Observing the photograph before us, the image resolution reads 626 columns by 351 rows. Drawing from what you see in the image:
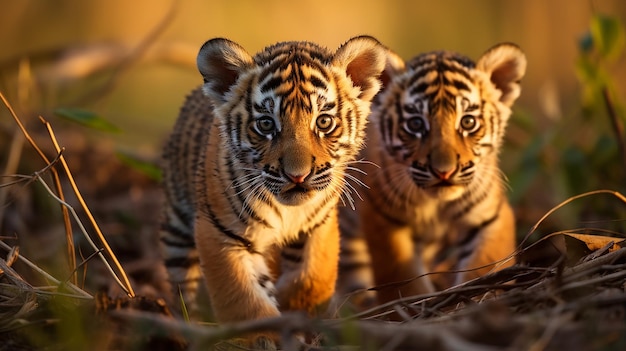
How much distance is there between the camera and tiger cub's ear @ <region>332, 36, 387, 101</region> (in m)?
3.77

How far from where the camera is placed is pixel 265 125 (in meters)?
3.58

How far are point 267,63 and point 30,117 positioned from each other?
348 centimetres

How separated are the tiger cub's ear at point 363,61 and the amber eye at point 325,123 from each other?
0.30 meters

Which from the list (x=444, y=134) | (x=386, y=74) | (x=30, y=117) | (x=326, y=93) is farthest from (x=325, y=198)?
(x=30, y=117)

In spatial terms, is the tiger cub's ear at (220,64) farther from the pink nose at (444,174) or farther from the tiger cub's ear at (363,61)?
the pink nose at (444,174)

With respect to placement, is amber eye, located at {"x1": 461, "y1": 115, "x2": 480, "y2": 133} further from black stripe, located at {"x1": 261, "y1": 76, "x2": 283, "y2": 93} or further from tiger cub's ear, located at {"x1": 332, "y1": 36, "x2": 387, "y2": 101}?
black stripe, located at {"x1": 261, "y1": 76, "x2": 283, "y2": 93}

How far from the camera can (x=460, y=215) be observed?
4.85 metres

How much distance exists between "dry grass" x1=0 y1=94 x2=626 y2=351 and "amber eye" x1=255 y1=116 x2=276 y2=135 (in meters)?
0.88

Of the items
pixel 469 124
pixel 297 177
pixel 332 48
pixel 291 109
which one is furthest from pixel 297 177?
pixel 332 48

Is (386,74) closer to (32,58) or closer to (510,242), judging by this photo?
(510,242)

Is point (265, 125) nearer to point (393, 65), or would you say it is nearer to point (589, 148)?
point (393, 65)

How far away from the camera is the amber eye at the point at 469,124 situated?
4.45 m

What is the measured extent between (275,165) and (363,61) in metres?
0.79

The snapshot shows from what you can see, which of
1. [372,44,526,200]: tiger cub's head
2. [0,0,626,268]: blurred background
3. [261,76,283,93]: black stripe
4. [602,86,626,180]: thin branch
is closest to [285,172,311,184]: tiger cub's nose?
[261,76,283,93]: black stripe
